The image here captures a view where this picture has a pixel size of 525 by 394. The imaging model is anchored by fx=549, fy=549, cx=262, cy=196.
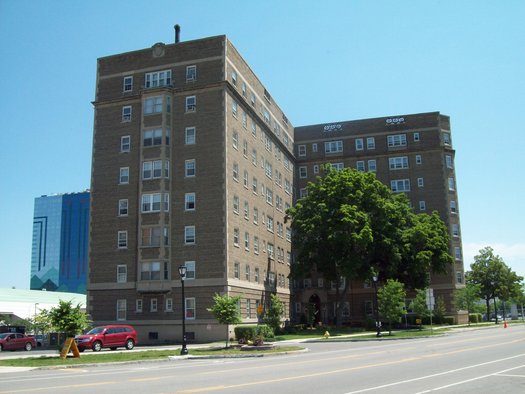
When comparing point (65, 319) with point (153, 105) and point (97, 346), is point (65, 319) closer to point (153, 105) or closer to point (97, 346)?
point (97, 346)

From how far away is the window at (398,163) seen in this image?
78812mm

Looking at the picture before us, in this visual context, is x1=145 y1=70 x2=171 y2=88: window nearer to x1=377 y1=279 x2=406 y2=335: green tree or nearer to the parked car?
the parked car

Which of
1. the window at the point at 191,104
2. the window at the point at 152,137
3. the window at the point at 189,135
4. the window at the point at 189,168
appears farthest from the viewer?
the window at the point at 191,104

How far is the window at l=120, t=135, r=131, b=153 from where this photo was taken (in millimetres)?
51906

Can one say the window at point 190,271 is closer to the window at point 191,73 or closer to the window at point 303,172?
the window at point 191,73

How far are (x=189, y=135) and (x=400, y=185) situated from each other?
38.8 m

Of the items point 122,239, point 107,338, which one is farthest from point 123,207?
point 107,338

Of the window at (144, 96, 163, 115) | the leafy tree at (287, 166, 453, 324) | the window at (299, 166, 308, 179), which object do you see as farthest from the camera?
the window at (299, 166, 308, 179)

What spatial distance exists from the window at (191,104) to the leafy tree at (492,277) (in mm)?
65598

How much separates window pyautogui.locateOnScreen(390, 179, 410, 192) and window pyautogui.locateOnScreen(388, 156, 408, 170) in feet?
6.18

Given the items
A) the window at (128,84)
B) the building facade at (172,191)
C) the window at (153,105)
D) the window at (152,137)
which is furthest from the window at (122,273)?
the window at (128,84)

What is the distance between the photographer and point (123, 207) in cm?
Answer: 5066

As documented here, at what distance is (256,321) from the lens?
52469mm

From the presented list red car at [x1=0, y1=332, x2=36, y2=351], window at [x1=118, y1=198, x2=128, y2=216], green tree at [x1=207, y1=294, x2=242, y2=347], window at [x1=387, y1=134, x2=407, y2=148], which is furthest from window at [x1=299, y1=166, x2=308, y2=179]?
red car at [x1=0, y1=332, x2=36, y2=351]
